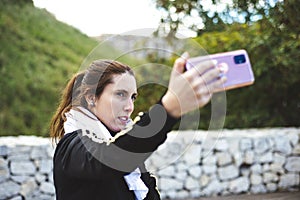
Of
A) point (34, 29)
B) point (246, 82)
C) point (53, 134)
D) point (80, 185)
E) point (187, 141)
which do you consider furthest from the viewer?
point (34, 29)

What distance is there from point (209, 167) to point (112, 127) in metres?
3.80

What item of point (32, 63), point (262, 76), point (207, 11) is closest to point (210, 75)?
point (207, 11)

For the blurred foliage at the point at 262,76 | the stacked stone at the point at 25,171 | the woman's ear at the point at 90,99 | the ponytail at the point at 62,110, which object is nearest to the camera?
the woman's ear at the point at 90,99

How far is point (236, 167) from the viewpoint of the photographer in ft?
16.4

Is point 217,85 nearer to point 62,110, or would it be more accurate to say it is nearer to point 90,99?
point 90,99

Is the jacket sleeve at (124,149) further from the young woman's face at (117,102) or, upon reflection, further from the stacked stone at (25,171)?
the stacked stone at (25,171)

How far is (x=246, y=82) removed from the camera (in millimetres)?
810

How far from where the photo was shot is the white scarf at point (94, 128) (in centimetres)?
118

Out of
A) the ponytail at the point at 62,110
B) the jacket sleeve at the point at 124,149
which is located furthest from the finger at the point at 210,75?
the ponytail at the point at 62,110

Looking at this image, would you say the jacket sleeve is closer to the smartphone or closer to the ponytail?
the smartphone

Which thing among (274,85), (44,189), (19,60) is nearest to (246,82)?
(44,189)

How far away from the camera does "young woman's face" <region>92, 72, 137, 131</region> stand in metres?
1.10

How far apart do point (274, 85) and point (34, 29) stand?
306 centimetres

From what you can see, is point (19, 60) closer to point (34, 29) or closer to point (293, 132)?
point (34, 29)
